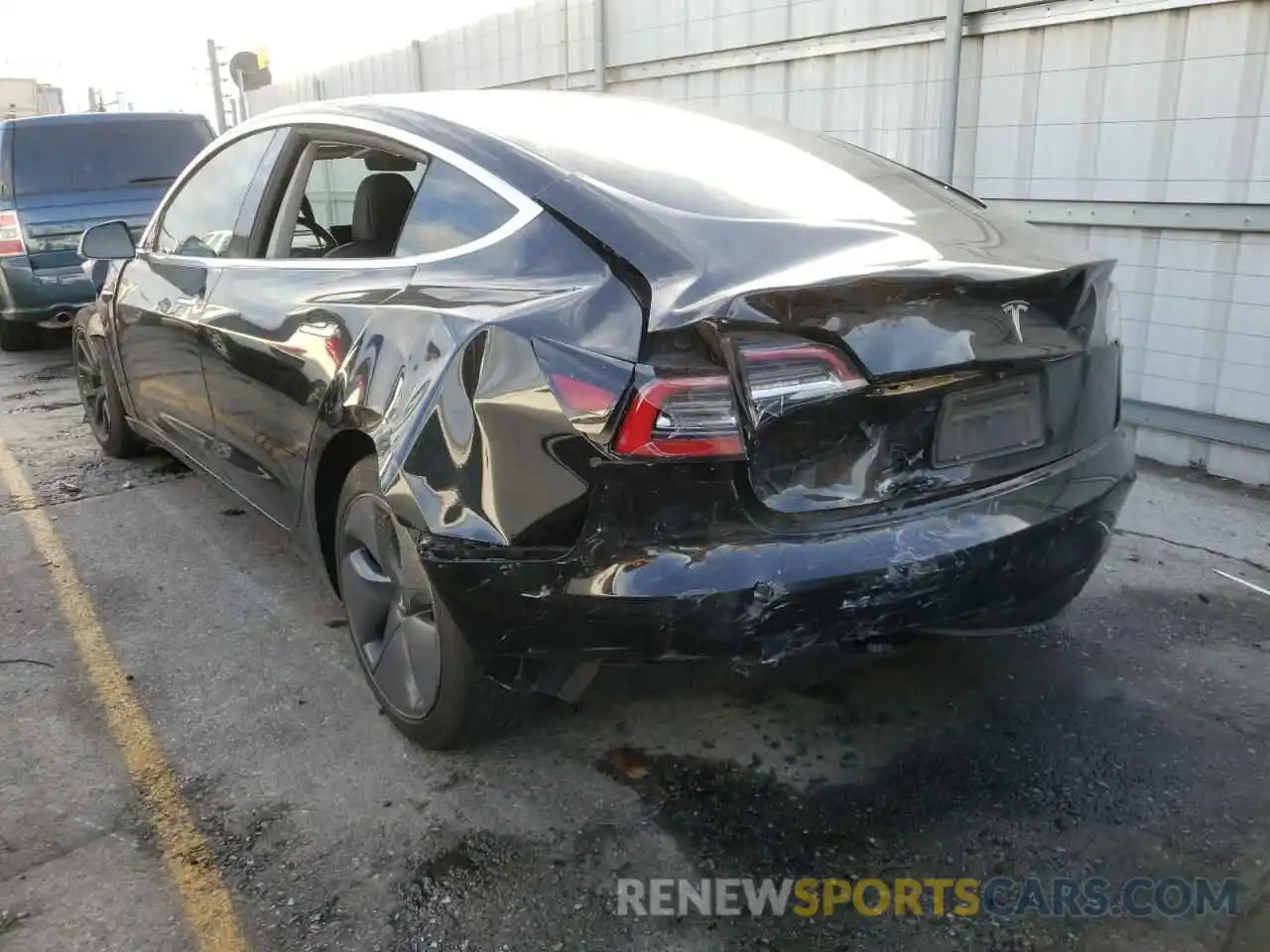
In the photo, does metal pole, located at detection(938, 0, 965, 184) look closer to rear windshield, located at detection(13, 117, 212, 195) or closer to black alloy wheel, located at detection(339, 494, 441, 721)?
black alloy wheel, located at detection(339, 494, 441, 721)

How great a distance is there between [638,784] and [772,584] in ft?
2.68

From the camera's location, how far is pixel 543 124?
279 cm

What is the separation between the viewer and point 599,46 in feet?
25.3

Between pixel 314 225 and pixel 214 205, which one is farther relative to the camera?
pixel 214 205

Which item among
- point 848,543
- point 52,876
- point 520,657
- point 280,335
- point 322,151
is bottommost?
point 52,876

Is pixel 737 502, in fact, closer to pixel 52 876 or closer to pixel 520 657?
pixel 520 657

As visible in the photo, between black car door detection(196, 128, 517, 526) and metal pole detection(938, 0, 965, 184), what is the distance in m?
3.17

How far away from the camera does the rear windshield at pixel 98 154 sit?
8203mm

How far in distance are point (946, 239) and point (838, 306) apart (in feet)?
1.58

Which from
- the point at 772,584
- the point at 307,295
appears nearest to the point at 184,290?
the point at 307,295

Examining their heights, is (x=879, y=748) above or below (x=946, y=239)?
below

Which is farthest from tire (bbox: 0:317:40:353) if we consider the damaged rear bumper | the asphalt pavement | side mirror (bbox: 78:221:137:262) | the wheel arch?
the damaged rear bumper

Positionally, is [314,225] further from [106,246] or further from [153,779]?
[153,779]

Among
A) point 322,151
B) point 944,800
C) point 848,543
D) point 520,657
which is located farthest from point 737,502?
point 322,151
